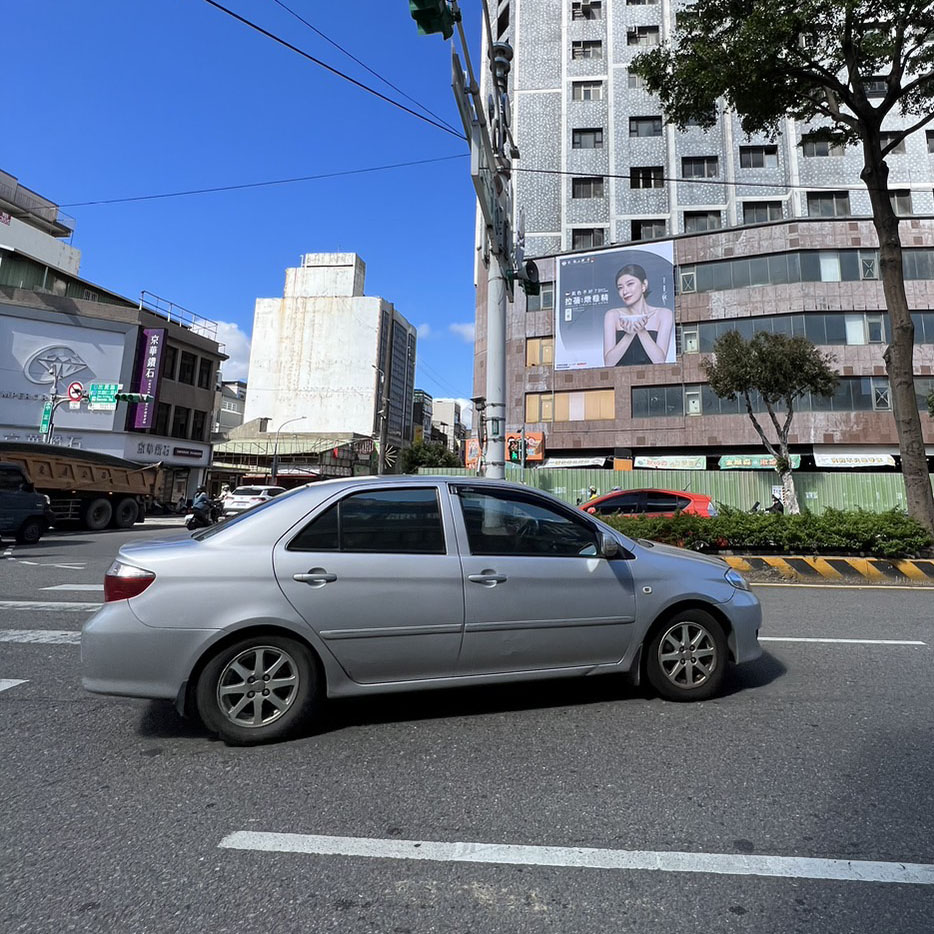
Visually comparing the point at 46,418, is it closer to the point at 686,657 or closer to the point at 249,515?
the point at 249,515

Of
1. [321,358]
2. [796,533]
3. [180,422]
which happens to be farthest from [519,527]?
[321,358]

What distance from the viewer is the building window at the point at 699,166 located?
38.2 meters

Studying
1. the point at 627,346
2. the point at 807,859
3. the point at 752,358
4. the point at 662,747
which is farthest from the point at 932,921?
the point at 627,346

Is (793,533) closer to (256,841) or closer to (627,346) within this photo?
(256,841)

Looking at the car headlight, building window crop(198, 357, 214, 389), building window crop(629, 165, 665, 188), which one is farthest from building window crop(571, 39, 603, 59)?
the car headlight

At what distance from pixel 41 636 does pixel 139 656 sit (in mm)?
3361

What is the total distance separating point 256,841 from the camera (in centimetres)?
239

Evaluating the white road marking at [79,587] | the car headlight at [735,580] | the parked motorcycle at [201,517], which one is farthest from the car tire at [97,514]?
the car headlight at [735,580]

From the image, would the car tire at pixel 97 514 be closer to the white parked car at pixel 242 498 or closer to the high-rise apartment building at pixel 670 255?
the white parked car at pixel 242 498

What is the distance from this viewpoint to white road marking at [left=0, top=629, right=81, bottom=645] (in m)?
5.41

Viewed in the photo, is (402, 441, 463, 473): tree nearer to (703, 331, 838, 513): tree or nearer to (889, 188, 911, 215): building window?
(889, 188, 911, 215): building window

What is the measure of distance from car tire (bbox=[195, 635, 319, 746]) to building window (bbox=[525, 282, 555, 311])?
35.9 m

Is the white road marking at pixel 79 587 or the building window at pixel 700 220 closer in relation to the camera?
the white road marking at pixel 79 587

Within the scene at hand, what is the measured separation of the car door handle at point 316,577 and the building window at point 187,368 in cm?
3948
